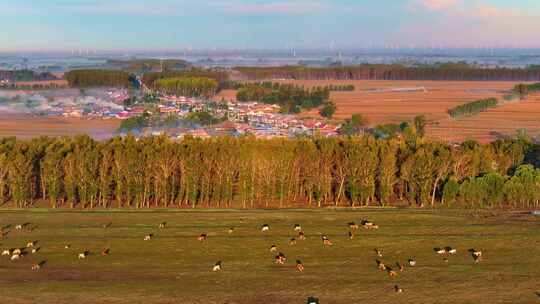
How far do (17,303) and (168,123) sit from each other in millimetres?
68388

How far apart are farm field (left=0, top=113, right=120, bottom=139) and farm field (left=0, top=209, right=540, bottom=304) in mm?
41591

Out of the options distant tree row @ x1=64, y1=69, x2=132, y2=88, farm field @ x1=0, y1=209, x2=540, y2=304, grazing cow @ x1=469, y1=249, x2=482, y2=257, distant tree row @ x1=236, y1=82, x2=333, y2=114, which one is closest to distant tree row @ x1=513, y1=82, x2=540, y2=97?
distant tree row @ x1=236, y1=82, x2=333, y2=114

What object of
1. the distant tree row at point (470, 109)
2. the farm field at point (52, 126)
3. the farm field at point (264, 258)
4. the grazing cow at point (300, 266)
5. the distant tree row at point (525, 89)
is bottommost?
the farm field at point (52, 126)

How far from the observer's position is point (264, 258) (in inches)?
1315

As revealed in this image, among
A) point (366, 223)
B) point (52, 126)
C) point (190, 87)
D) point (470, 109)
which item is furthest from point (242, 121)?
point (366, 223)

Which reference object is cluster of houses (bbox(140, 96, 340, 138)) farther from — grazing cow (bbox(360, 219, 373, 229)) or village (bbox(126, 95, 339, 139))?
grazing cow (bbox(360, 219, 373, 229))

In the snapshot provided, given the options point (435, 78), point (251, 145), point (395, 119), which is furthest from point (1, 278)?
point (435, 78)

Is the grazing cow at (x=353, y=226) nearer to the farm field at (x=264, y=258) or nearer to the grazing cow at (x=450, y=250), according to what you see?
the farm field at (x=264, y=258)

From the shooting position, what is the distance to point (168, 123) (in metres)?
94.4

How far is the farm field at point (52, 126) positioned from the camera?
279ft

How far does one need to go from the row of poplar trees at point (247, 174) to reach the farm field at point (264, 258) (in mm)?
2989

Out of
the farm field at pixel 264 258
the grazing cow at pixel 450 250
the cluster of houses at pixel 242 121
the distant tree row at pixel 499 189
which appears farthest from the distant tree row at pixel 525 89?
the grazing cow at pixel 450 250

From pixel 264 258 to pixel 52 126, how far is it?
67.2 meters

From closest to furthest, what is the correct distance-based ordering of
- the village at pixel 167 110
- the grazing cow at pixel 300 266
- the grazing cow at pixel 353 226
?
the grazing cow at pixel 300 266 → the grazing cow at pixel 353 226 → the village at pixel 167 110
